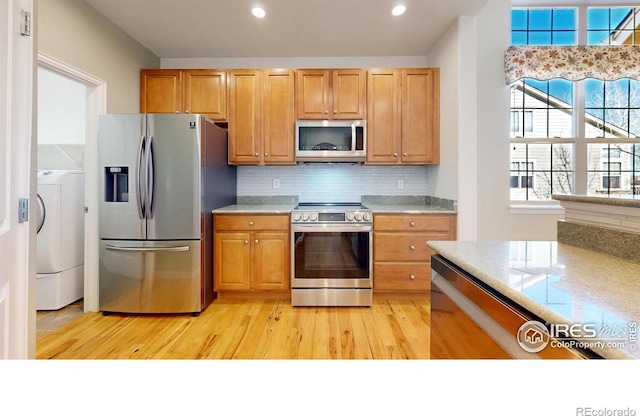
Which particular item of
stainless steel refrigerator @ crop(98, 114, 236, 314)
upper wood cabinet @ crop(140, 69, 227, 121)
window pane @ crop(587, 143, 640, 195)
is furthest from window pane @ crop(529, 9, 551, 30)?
stainless steel refrigerator @ crop(98, 114, 236, 314)

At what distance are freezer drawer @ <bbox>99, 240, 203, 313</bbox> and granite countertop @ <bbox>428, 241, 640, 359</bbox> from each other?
2.30 metres

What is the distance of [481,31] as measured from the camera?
3.44m

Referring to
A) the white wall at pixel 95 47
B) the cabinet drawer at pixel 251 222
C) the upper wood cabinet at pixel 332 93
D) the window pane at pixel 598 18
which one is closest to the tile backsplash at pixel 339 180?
the upper wood cabinet at pixel 332 93

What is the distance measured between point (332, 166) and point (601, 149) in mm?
2911

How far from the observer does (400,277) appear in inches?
125

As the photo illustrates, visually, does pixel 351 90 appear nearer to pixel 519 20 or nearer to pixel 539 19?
pixel 519 20

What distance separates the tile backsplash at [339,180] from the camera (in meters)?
3.81

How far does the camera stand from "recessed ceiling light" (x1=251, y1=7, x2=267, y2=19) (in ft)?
9.12

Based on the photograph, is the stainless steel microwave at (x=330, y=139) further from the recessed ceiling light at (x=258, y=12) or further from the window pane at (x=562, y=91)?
the window pane at (x=562, y=91)

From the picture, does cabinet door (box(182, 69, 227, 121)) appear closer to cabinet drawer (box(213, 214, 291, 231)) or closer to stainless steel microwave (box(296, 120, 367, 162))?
stainless steel microwave (box(296, 120, 367, 162))

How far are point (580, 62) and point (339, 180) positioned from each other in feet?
8.85

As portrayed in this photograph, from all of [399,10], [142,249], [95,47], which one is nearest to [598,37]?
[399,10]
